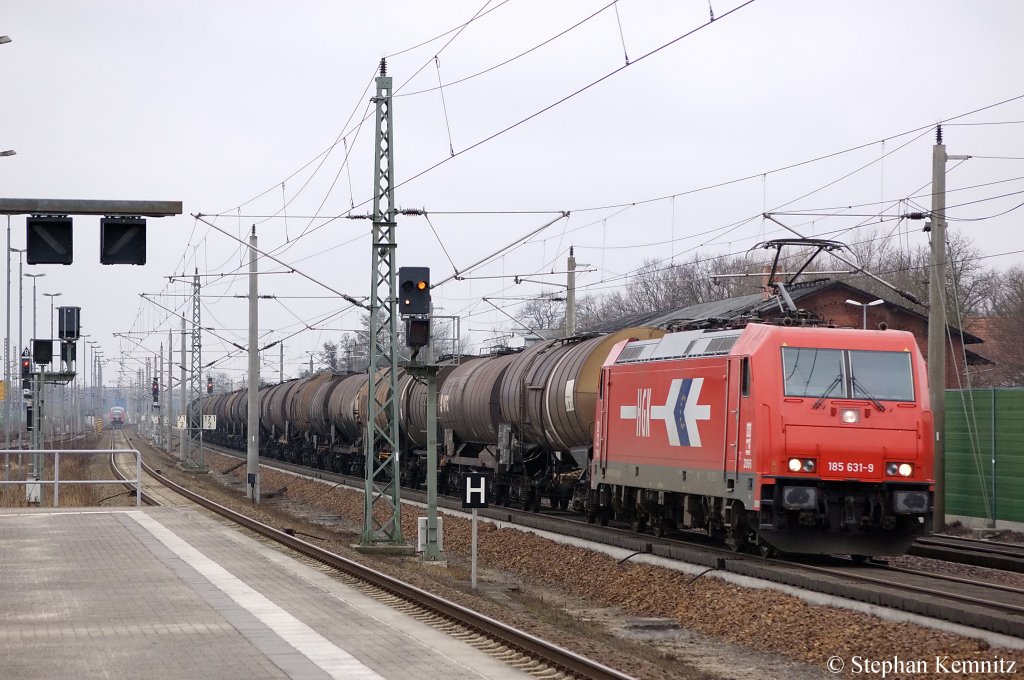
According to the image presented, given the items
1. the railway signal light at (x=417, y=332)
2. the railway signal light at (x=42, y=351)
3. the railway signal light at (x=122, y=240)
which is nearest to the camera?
the railway signal light at (x=122, y=240)

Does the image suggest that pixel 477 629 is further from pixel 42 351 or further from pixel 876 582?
pixel 42 351

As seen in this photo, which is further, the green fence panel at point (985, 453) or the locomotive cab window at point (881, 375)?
the green fence panel at point (985, 453)

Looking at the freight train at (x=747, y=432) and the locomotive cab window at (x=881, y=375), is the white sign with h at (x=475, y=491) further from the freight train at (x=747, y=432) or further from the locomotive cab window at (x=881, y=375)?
the locomotive cab window at (x=881, y=375)

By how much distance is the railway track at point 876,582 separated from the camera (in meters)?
12.8

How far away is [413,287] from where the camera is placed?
23.3 m

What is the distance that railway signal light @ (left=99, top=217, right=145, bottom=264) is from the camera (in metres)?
18.5

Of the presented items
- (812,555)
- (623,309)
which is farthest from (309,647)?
(623,309)

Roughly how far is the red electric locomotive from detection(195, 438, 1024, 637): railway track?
0.58 m

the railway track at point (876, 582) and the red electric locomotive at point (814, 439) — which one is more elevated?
the red electric locomotive at point (814, 439)

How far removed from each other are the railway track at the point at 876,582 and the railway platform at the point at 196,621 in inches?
183

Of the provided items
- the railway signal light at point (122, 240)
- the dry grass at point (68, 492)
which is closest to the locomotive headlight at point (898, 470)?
the railway signal light at point (122, 240)

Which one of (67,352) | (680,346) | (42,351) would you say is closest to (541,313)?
(67,352)

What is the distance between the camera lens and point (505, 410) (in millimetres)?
30562

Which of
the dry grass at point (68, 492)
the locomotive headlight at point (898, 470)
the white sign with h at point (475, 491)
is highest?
the locomotive headlight at point (898, 470)
